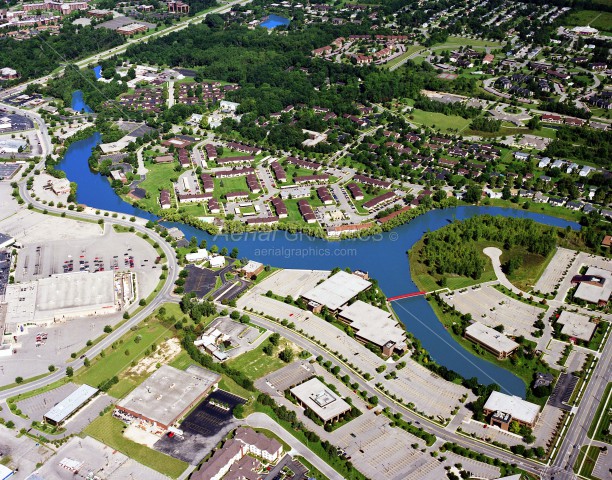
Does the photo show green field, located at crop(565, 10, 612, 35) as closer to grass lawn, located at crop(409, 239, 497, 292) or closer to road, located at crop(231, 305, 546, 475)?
grass lawn, located at crop(409, 239, 497, 292)

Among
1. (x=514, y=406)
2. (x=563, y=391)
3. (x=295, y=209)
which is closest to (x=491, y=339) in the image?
(x=563, y=391)

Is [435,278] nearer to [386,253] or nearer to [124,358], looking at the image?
[386,253]

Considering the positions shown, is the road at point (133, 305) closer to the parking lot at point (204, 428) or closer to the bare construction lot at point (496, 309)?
the parking lot at point (204, 428)

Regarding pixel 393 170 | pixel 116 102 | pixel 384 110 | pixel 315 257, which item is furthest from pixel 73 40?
pixel 315 257

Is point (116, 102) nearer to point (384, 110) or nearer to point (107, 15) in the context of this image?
point (384, 110)

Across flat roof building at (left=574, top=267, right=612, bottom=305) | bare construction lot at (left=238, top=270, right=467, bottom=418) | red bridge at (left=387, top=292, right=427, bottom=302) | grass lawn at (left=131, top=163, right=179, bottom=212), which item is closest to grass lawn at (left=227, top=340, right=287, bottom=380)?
bare construction lot at (left=238, top=270, right=467, bottom=418)

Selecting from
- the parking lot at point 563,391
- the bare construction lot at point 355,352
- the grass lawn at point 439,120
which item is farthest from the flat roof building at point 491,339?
the grass lawn at point 439,120
